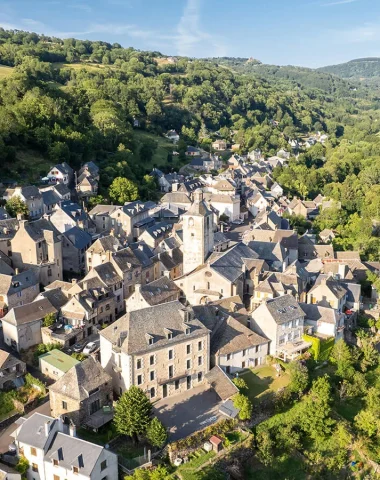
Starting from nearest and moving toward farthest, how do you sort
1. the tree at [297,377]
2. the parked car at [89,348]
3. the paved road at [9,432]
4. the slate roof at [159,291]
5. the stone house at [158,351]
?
the paved road at [9,432] < the stone house at [158,351] < the tree at [297,377] < the parked car at [89,348] < the slate roof at [159,291]

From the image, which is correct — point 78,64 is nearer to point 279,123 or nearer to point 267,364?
point 279,123

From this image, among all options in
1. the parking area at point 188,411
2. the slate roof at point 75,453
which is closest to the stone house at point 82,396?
the slate roof at point 75,453

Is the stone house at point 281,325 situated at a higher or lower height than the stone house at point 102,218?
lower

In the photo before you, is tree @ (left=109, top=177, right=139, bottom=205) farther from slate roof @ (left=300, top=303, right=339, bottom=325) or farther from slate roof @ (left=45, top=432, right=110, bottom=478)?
slate roof @ (left=45, top=432, right=110, bottom=478)

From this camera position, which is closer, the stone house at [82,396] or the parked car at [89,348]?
the stone house at [82,396]

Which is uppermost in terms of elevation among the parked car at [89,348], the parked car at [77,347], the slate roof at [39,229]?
the slate roof at [39,229]

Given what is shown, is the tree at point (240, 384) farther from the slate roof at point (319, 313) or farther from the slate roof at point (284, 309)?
the slate roof at point (319, 313)

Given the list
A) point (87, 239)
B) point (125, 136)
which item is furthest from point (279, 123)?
point (87, 239)
